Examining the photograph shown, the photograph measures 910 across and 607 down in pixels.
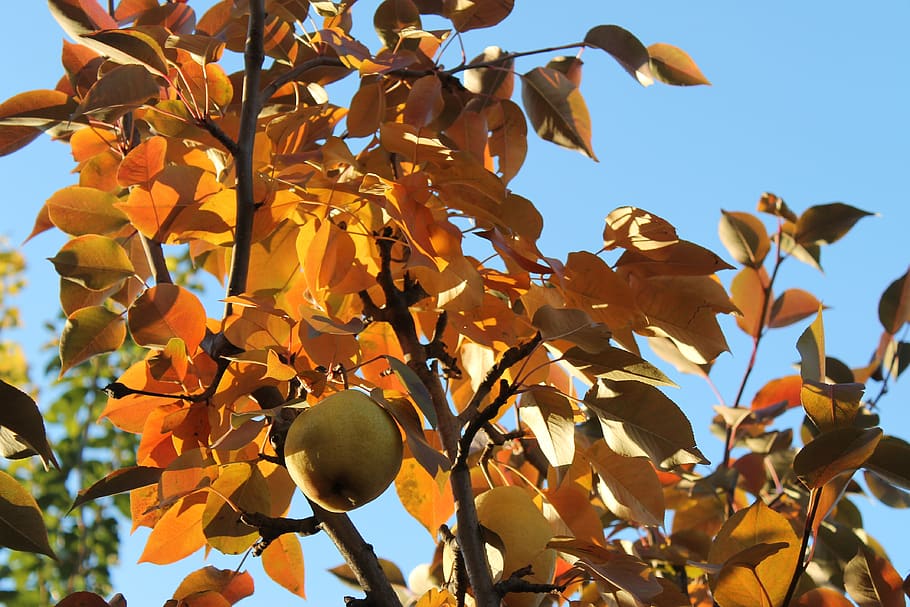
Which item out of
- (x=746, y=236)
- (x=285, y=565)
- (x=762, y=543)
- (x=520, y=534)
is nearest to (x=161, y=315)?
(x=285, y=565)

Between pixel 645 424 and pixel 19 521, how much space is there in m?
0.62

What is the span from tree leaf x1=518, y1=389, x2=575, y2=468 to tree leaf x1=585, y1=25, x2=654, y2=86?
0.49 metres

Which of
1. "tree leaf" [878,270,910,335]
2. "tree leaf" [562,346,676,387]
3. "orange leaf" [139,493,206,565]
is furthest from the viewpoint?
"tree leaf" [878,270,910,335]

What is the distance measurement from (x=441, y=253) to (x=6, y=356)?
5.24 metres

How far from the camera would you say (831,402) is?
0.89 meters

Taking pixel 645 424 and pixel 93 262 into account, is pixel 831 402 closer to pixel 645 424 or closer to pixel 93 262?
pixel 645 424

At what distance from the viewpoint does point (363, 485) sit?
84cm

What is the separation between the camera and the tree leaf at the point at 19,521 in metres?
0.80

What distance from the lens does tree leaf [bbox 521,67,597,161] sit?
49.5 inches

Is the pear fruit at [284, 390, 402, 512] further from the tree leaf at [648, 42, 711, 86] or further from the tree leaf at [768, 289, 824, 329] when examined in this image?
the tree leaf at [768, 289, 824, 329]

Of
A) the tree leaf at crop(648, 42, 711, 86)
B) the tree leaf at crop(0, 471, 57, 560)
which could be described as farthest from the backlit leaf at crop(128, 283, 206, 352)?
the tree leaf at crop(648, 42, 711, 86)

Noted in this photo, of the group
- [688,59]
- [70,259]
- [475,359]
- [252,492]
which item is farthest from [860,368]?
[70,259]

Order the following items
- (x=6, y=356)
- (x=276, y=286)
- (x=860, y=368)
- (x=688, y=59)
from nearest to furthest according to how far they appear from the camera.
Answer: (x=276, y=286) → (x=688, y=59) → (x=860, y=368) → (x=6, y=356)

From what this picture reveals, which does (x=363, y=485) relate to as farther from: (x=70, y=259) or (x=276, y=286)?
(x=70, y=259)
